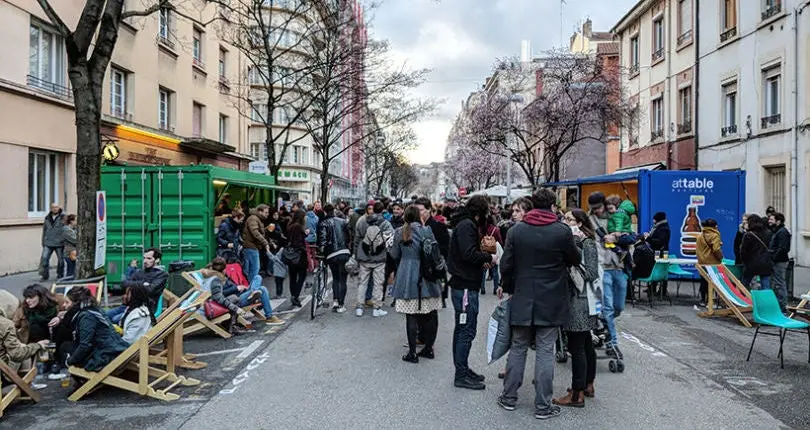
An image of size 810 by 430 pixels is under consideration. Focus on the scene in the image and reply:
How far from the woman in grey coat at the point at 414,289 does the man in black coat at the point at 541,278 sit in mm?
1651

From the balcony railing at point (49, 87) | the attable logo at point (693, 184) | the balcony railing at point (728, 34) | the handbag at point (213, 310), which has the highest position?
the balcony railing at point (728, 34)

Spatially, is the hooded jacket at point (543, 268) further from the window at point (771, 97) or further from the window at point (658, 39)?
the window at point (658, 39)

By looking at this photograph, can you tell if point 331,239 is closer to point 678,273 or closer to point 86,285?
point 86,285

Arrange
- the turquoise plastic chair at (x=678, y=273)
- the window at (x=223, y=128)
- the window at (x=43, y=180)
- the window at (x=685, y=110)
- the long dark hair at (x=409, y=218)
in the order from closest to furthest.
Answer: the long dark hair at (x=409, y=218) < the turquoise plastic chair at (x=678, y=273) < the window at (x=43, y=180) < the window at (x=685, y=110) < the window at (x=223, y=128)

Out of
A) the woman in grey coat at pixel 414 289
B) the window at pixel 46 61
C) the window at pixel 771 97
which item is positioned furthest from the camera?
the window at pixel 771 97

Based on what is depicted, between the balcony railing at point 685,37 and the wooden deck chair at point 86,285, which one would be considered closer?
the wooden deck chair at point 86,285

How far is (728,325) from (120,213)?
10.5 meters

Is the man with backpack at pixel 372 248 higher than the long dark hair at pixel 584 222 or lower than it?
lower

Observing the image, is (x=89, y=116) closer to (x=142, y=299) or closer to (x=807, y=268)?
(x=142, y=299)

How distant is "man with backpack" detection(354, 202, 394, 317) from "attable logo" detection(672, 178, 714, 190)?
294 inches

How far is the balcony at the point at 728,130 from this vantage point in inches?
801

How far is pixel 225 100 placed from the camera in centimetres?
2894

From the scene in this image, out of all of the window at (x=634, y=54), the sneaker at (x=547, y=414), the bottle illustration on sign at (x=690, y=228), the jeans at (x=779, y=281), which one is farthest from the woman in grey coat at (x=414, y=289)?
the window at (x=634, y=54)

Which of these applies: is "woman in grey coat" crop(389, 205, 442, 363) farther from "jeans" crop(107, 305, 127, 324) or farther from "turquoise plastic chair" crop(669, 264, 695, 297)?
"turquoise plastic chair" crop(669, 264, 695, 297)
